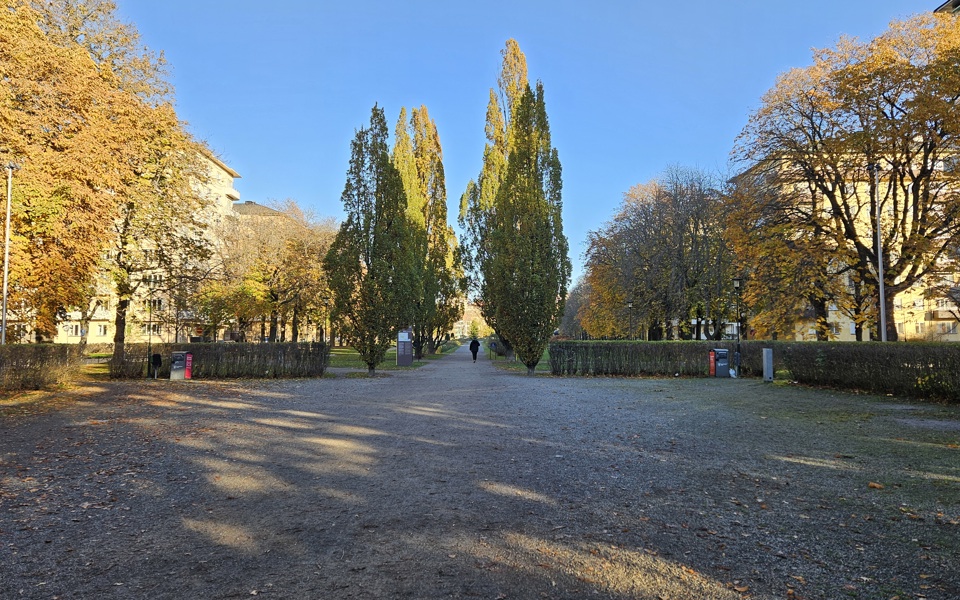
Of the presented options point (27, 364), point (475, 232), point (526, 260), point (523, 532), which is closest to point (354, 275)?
point (526, 260)

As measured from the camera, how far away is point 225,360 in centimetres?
2164

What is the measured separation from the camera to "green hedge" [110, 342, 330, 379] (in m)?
21.3

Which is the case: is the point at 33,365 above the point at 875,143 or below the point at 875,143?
below

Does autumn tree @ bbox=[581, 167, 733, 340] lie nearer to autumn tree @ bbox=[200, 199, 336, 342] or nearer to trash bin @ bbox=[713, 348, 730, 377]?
trash bin @ bbox=[713, 348, 730, 377]

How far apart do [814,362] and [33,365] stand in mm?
24020

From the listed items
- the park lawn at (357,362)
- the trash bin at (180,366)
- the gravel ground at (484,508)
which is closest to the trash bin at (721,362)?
the gravel ground at (484,508)

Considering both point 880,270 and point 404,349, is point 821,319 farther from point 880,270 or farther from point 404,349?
point 404,349

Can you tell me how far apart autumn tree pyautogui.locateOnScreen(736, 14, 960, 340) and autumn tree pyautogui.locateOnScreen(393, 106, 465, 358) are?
2019 cm

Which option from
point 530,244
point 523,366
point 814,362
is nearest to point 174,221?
point 530,244

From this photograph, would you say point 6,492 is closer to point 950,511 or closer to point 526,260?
point 950,511

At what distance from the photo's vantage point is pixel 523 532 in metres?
4.25

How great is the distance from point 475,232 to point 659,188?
41.8 feet

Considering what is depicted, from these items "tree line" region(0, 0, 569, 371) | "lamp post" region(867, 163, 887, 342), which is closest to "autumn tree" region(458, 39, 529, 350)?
"tree line" region(0, 0, 569, 371)

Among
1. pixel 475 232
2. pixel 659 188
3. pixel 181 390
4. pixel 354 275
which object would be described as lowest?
pixel 181 390
